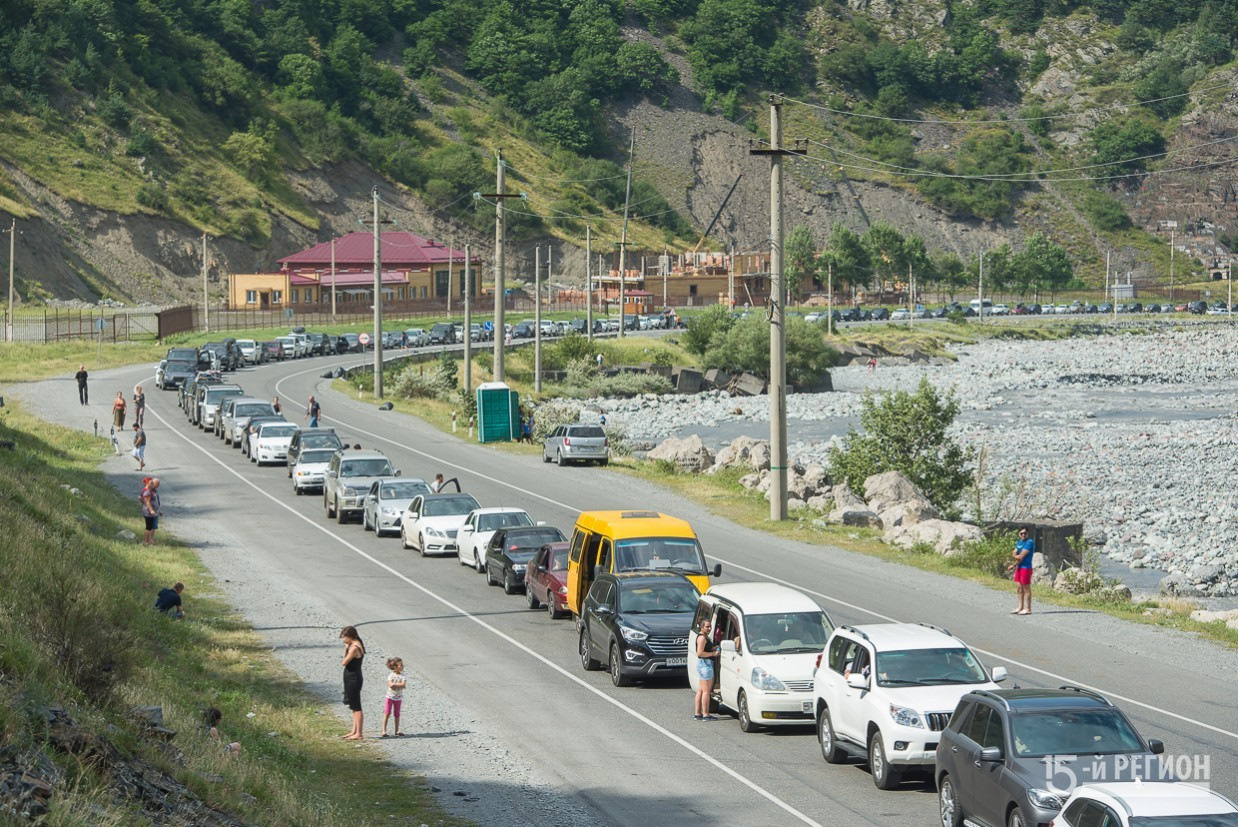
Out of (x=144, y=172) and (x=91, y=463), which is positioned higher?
(x=144, y=172)

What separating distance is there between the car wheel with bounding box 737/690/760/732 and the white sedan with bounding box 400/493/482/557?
52.0 feet

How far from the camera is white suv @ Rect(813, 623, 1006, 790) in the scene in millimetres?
16266

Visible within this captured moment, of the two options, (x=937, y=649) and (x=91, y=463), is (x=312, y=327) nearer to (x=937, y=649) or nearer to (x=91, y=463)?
(x=91, y=463)

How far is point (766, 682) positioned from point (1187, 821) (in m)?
8.36

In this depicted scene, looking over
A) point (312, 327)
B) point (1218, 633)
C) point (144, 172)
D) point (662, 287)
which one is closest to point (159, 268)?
point (144, 172)

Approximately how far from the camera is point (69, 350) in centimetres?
8850

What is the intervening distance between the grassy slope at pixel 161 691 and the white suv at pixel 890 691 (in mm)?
4625

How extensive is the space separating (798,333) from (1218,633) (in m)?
79.9

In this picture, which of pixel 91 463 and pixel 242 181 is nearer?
pixel 91 463

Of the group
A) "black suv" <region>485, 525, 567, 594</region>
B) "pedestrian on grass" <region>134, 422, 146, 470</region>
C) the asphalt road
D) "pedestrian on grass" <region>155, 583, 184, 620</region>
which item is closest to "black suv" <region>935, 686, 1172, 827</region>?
the asphalt road

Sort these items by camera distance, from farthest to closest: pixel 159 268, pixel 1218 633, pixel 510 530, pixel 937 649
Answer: pixel 159 268 < pixel 510 530 < pixel 1218 633 < pixel 937 649

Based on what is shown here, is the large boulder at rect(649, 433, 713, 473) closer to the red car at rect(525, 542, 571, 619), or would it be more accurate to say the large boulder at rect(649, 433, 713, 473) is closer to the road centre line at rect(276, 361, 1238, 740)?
the road centre line at rect(276, 361, 1238, 740)

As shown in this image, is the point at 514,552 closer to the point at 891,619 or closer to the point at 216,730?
the point at 891,619

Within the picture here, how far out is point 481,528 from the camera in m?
32.9
